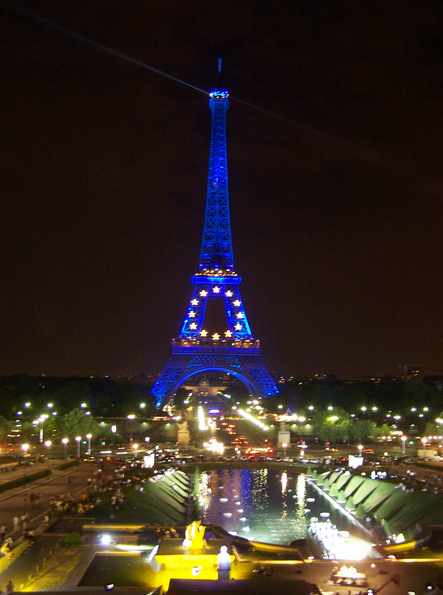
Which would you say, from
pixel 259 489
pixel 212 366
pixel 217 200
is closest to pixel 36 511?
pixel 259 489

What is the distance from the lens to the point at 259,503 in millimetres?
43094

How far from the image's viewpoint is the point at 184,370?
8694cm

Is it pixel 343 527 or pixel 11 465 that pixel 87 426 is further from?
pixel 343 527

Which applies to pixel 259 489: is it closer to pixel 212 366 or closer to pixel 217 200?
pixel 212 366

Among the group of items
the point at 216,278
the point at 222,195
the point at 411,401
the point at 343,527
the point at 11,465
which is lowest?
the point at 343,527

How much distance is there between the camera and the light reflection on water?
119 ft

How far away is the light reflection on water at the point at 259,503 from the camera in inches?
1422

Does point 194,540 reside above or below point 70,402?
below

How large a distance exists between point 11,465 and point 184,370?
139ft

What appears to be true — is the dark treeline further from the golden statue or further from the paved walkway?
the golden statue

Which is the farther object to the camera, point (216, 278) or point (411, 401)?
point (216, 278)

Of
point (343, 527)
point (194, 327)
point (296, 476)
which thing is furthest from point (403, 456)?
point (194, 327)

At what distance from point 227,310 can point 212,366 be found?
9.13m

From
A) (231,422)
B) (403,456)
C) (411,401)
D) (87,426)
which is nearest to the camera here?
(403,456)
